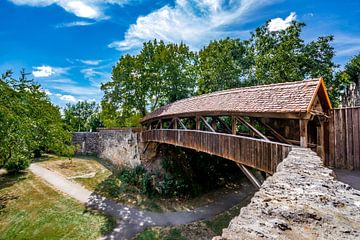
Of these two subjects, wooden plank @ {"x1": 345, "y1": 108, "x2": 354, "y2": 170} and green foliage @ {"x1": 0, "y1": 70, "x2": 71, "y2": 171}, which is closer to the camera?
wooden plank @ {"x1": 345, "y1": 108, "x2": 354, "y2": 170}

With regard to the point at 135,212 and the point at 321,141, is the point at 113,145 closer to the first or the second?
the point at 135,212

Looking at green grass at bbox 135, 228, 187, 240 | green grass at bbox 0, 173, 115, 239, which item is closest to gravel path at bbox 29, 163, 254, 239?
green grass at bbox 135, 228, 187, 240

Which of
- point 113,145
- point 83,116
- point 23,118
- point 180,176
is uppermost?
point 83,116

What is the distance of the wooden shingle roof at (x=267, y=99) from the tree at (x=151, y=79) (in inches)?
378

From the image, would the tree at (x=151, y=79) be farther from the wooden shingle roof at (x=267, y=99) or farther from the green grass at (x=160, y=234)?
the green grass at (x=160, y=234)

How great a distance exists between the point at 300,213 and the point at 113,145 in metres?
18.1

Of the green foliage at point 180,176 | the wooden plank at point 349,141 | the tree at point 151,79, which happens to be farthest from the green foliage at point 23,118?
the tree at point 151,79

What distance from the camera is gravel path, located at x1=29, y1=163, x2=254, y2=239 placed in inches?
352

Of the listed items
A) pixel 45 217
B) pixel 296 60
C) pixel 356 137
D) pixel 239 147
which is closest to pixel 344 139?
pixel 356 137

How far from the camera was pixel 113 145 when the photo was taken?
18234 millimetres

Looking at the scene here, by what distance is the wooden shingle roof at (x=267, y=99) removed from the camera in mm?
5707

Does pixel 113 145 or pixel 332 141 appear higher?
pixel 332 141

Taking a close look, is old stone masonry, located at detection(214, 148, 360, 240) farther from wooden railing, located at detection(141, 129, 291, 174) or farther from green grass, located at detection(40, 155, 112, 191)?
green grass, located at detection(40, 155, 112, 191)

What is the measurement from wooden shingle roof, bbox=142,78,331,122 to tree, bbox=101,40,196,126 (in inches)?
378
